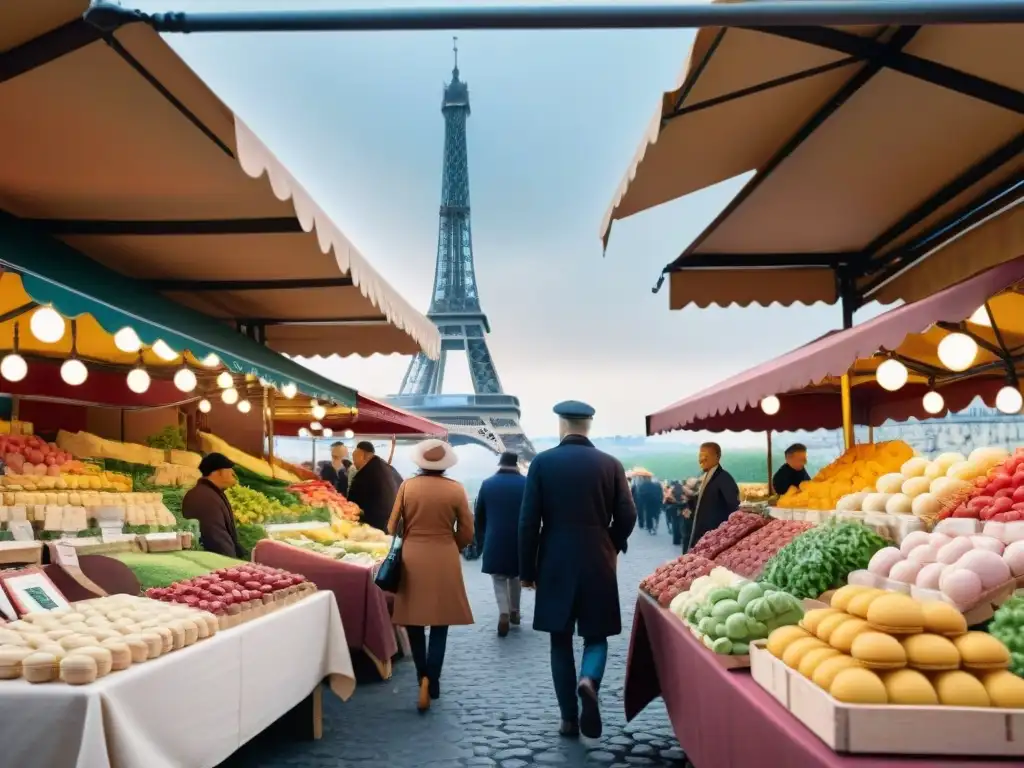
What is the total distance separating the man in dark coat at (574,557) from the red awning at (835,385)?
4.03 ft

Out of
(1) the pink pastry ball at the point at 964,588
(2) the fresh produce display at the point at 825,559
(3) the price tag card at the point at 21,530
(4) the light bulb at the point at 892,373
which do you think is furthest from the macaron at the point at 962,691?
(3) the price tag card at the point at 21,530

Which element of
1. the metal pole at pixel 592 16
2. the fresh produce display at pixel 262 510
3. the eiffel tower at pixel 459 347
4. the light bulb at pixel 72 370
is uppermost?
the eiffel tower at pixel 459 347

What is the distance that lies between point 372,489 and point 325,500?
0.68 meters

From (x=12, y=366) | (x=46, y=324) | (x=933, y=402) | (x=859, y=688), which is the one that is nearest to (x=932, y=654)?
(x=859, y=688)

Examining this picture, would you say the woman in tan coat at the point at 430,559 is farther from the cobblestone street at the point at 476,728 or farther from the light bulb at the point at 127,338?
the light bulb at the point at 127,338

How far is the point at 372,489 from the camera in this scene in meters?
10.8

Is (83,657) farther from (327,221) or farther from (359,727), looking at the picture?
(327,221)

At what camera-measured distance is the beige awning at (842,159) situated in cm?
473

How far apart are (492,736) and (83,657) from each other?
9.20 feet

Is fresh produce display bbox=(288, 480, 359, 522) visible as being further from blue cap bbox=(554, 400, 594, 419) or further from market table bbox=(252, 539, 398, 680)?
blue cap bbox=(554, 400, 594, 419)

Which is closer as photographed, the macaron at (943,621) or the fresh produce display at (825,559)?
the macaron at (943,621)

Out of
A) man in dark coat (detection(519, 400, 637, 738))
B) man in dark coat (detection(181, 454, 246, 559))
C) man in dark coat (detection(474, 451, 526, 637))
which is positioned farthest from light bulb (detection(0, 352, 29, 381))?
man in dark coat (detection(519, 400, 637, 738))

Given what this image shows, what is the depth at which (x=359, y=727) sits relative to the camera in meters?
5.66

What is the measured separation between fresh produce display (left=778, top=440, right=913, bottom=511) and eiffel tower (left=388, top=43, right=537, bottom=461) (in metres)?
33.2
